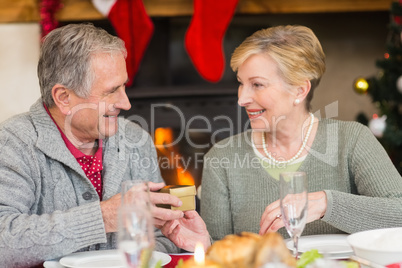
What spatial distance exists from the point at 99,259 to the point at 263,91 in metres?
0.77

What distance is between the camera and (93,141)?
1.70 m

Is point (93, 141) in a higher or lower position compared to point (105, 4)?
lower

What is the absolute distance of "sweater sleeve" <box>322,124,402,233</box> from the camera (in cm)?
146

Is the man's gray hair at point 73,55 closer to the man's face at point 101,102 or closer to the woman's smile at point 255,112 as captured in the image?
the man's face at point 101,102

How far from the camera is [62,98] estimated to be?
5.28 feet

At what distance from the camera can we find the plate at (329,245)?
4.00 feet

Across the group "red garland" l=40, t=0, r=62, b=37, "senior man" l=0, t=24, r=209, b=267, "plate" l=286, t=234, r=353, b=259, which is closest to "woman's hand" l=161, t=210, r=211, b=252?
"senior man" l=0, t=24, r=209, b=267

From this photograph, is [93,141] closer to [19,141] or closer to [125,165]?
[125,165]

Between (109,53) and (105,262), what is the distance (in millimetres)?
627

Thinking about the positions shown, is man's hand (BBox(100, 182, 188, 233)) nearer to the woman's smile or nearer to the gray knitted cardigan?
the gray knitted cardigan

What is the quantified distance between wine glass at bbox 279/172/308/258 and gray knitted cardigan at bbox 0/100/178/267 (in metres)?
0.44

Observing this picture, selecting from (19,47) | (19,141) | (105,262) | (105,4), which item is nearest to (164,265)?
(105,262)

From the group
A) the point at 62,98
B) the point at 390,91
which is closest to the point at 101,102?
the point at 62,98

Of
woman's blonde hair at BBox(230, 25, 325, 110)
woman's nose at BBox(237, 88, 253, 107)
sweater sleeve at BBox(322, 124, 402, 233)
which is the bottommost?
sweater sleeve at BBox(322, 124, 402, 233)
